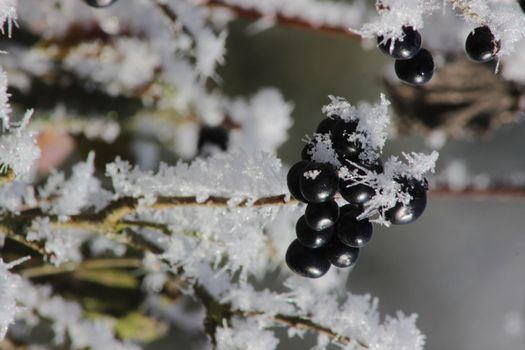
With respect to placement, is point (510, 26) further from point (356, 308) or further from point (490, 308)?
point (490, 308)

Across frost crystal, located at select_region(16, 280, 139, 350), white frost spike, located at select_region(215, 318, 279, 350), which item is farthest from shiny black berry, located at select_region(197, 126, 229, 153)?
white frost spike, located at select_region(215, 318, 279, 350)

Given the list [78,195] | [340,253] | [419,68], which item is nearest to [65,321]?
[78,195]

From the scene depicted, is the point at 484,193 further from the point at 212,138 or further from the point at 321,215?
the point at 321,215

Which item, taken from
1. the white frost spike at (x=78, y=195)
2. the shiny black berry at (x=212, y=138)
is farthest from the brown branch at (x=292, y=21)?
the white frost spike at (x=78, y=195)

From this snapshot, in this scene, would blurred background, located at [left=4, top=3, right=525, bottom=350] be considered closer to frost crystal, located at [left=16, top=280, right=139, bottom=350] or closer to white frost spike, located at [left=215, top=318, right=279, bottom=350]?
frost crystal, located at [left=16, top=280, right=139, bottom=350]

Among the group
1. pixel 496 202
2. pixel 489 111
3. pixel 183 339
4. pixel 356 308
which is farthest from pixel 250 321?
pixel 496 202

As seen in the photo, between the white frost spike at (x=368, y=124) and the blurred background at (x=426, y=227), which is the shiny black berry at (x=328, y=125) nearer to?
the white frost spike at (x=368, y=124)
